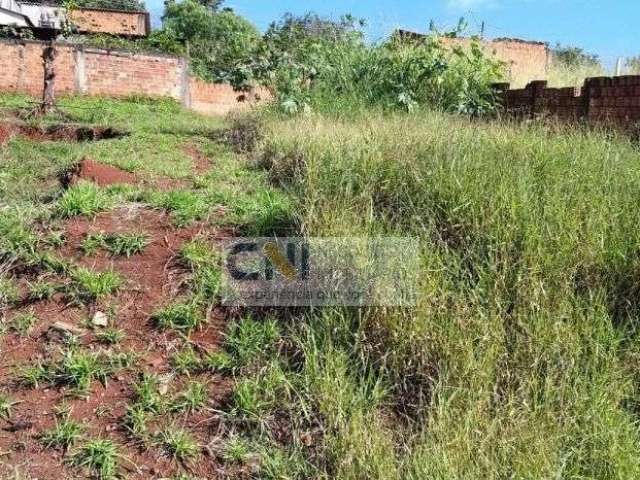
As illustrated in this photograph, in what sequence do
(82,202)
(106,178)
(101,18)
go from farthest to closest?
(101,18), (106,178), (82,202)

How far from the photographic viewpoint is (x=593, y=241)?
2668 mm

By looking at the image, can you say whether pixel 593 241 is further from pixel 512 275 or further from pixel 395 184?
pixel 395 184

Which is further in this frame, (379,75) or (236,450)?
(379,75)

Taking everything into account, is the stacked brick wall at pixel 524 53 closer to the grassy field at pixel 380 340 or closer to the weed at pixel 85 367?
Answer: the grassy field at pixel 380 340

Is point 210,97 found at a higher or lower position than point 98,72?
lower

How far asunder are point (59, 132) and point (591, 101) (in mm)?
6532

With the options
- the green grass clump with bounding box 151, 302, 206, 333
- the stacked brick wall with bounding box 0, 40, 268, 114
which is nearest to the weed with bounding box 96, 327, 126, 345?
the green grass clump with bounding box 151, 302, 206, 333

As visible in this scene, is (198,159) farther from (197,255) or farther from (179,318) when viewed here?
(179,318)

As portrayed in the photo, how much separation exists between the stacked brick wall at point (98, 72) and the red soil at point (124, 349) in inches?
413

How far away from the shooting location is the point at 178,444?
2150mm

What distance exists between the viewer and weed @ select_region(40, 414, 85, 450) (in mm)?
2139

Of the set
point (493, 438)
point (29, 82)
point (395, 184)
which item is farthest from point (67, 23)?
point (493, 438)

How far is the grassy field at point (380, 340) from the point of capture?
6.85 ft

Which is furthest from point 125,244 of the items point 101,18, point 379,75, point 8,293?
point 101,18
